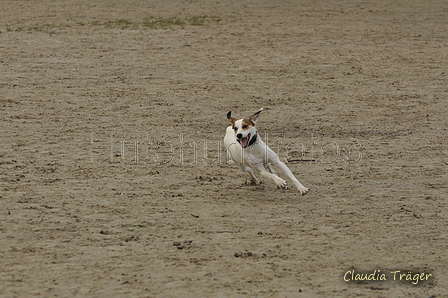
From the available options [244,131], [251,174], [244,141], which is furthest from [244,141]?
[251,174]

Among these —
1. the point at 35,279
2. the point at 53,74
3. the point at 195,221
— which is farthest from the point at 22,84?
the point at 35,279

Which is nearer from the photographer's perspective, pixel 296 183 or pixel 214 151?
pixel 296 183

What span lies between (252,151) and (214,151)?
1.79m

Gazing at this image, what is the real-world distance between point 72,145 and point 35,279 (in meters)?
4.61

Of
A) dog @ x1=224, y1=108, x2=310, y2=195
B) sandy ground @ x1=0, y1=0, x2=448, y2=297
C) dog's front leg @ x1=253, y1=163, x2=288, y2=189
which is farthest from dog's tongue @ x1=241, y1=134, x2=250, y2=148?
sandy ground @ x1=0, y1=0, x2=448, y2=297

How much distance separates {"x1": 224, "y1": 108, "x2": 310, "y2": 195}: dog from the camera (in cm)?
838

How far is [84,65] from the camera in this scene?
1501cm

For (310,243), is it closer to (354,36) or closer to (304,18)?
(354,36)

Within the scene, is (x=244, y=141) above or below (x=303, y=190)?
above

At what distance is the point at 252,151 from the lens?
8.57 meters

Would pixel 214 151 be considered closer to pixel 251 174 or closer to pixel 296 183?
pixel 251 174

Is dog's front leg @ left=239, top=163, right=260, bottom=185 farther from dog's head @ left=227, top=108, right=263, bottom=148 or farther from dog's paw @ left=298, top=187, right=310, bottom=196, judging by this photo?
dog's paw @ left=298, top=187, right=310, bottom=196

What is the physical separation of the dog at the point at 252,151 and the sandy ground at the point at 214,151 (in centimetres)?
25

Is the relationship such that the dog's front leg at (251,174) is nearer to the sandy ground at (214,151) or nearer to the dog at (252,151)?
the dog at (252,151)
